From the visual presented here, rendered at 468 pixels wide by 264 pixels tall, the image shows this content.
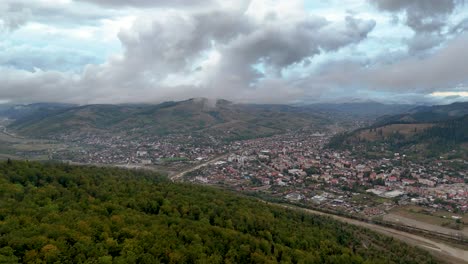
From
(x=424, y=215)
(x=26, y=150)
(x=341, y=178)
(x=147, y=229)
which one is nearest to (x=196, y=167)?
(x=341, y=178)

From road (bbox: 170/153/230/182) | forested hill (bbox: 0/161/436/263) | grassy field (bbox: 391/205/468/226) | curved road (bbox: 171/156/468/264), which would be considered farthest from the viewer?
road (bbox: 170/153/230/182)

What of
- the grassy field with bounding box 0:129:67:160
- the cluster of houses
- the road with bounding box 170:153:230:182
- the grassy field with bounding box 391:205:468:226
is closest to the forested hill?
the grassy field with bounding box 391:205:468:226

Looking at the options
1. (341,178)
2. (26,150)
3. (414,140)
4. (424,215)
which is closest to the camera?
(424,215)

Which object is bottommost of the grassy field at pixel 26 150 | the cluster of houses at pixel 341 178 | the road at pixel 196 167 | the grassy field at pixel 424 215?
the grassy field at pixel 424 215

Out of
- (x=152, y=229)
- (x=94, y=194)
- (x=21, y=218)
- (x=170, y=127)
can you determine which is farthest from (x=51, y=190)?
(x=170, y=127)

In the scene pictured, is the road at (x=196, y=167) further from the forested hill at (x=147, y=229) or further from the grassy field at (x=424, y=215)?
the grassy field at (x=424, y=215)

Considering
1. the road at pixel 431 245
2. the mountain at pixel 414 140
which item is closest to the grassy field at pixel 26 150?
the road at pixel 431 245

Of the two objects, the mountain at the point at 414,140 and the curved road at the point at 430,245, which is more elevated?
the mountain at the point at 414,140

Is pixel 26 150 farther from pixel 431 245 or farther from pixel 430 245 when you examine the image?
pixel 431 245

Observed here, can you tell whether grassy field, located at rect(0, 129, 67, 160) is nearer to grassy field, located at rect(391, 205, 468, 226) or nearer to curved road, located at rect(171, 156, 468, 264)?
→ curved road, located at rect(171, 156, 468, 264)
